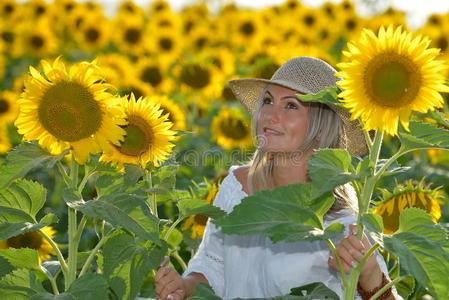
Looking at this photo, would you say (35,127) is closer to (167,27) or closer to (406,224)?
(406,224)

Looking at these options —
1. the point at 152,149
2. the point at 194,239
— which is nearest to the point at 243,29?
the point at 194,239

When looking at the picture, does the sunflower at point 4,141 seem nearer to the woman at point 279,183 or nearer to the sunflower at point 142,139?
the woman at point 279,183

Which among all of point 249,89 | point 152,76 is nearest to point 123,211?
point 249,89

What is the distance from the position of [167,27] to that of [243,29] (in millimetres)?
843

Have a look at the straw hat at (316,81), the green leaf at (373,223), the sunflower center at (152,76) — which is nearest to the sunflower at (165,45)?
the sunflower center at (152,76)

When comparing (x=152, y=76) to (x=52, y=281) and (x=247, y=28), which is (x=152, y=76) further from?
(x=52, y=281)

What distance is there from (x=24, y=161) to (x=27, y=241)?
1164 millimetres

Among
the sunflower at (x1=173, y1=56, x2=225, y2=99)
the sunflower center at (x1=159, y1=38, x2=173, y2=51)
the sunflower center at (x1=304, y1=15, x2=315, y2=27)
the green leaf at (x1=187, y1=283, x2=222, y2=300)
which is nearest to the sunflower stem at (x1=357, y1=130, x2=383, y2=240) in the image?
the green leaf at (x1=187, y1=283, x2=222, y2=300)

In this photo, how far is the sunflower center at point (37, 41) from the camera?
29.5 ft

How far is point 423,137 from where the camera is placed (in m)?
2.27

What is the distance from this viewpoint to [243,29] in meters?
9.66

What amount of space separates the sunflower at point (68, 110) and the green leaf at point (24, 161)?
0.11ft

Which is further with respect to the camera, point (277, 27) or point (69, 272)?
point (277, 27)

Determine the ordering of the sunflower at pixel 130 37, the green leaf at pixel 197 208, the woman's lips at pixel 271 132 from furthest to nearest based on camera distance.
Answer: the sunflower at pixel 130 37 → the woman's lips at pixel 271 132 → the green leaf at pixel 197 208
